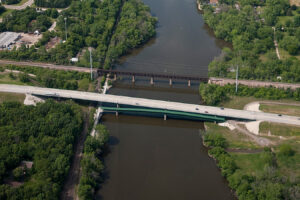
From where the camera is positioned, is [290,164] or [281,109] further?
[281,109]

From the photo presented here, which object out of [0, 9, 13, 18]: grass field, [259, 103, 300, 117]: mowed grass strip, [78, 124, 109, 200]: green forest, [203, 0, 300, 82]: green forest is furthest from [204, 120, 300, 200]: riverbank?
[0, 9, 13, 18]: grass field

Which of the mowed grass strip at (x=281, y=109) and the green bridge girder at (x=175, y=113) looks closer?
the green bridge girder at (x=175, y=113)

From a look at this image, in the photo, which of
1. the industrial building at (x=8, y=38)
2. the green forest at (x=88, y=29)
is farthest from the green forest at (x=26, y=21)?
the industrial building at (x=8, y=38)

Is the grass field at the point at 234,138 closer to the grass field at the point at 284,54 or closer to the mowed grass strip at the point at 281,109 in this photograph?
the mowed grass strip at the point at 281,109

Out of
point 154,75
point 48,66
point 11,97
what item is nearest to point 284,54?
point 154,75

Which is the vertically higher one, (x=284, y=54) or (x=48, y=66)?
(x=284, y=54)

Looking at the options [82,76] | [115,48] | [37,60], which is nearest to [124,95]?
[82,76]

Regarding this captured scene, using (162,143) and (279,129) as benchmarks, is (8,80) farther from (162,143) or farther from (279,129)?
(279,129)
